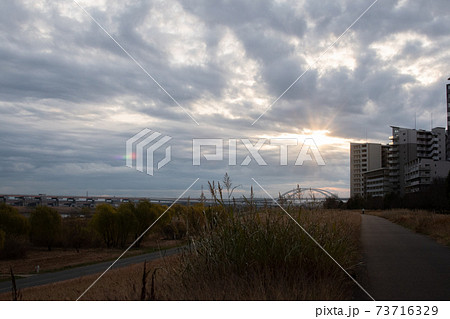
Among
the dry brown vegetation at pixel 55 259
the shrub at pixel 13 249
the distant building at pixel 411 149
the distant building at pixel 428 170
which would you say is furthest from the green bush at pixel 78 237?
the distant building at pixel 411 149

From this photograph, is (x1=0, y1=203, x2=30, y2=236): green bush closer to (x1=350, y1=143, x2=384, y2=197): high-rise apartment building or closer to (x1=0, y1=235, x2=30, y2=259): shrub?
(x1=0, y1=235, x2=30, y2=259): shrub

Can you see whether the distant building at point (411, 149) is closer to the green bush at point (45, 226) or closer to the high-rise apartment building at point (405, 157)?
the high-rise apartment building at point (405, 157)

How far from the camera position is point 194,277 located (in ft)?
22.5

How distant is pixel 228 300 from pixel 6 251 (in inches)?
2296

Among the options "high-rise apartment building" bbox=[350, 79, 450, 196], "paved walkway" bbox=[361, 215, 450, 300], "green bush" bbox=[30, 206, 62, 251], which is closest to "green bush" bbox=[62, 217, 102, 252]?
"green bush" bbox=[30, 206, 62, 251]

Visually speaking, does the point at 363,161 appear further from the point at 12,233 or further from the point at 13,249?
the point at 13,249

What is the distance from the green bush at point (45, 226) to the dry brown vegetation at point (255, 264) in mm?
61270

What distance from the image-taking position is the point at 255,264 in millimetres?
6953

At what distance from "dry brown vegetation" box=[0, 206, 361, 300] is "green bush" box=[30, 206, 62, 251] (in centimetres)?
6127

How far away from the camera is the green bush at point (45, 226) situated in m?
64.1
